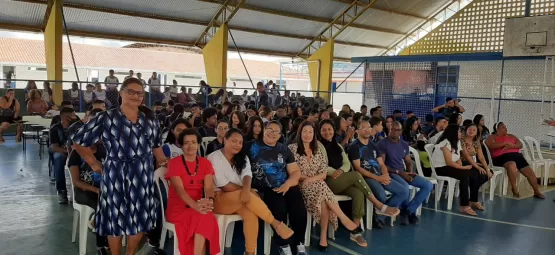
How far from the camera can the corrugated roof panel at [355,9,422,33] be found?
53.6 feet

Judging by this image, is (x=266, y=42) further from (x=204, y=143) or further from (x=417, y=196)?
(x=417, y=196)

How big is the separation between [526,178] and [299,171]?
14.0ft

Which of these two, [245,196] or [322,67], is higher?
[322,67]

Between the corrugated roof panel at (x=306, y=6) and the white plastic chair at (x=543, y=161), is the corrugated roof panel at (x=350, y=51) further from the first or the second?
the white plastic chair at (x=543, y=161)

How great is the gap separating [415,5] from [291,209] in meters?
15.3

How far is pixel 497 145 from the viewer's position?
6.09 metres

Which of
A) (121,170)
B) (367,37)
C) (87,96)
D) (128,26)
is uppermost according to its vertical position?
(367,37)

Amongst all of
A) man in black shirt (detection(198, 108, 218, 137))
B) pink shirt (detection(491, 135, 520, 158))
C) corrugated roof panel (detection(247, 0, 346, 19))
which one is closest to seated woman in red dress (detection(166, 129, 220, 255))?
man in black shirt (detection(198, 108, 218, 137))

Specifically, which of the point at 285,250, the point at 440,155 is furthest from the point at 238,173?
the point at 440,155

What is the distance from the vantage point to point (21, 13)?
36.4 feet

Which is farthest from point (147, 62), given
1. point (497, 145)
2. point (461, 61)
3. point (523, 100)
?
point (497, 145)

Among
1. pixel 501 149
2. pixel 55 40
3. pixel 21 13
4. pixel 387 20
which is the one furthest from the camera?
Answer: pixel 387 20

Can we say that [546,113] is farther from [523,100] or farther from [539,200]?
[539,200]

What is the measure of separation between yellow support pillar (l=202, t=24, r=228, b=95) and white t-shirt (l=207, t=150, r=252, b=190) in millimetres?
10412
